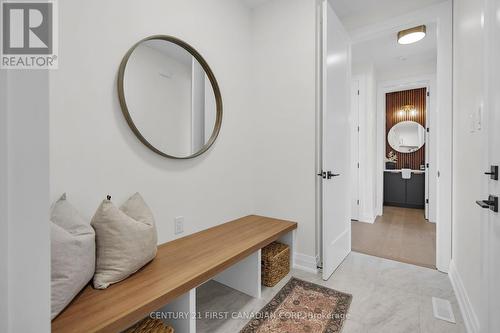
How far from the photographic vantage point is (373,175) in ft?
13.3

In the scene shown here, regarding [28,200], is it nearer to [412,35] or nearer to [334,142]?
[334,142]

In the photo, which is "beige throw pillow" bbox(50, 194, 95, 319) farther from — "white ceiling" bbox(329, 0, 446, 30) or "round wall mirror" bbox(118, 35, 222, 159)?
"white ceiling" bbox(329, 0, 446, 30)

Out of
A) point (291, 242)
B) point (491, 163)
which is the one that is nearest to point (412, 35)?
point (491, 163)

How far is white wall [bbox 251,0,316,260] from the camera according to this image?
2.24 meters

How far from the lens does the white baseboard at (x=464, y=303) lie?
1397mm

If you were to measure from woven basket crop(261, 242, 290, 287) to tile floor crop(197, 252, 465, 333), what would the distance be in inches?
2.6

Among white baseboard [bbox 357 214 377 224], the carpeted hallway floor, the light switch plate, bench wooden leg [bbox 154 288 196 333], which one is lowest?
the carpeted hallway floor

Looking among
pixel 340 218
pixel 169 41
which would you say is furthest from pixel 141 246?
pixel 340 218

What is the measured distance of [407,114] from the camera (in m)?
5.33

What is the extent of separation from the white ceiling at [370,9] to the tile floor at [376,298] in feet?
8.54

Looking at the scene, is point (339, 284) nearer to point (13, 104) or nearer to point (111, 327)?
point (111, 327)

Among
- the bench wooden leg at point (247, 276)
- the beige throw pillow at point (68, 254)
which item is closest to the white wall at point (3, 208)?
the beige throw pillow at point (68, 254)

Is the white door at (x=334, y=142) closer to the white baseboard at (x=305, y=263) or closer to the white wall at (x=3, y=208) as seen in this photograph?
the white baseboard at (x=305, y=263)

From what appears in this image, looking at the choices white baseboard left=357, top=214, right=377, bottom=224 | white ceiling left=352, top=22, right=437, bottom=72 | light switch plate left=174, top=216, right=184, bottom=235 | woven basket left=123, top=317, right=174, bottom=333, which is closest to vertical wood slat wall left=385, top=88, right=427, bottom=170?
white ceiling left=352, top=22, right=437, bottom=72
